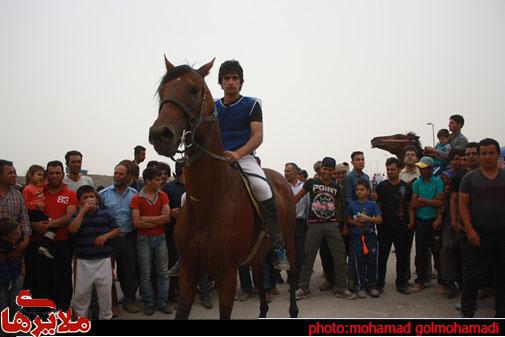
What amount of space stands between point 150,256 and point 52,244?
1537 mm

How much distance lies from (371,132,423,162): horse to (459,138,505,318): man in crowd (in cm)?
692

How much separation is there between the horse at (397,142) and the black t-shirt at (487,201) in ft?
22.7

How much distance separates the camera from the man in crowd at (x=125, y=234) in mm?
5512

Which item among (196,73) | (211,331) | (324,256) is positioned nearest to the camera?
(196,73)

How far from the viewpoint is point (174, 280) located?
20.3ft

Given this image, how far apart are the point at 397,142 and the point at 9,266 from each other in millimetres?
12077

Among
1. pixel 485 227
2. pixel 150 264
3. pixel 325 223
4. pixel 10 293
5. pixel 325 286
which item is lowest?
pixel 325 286

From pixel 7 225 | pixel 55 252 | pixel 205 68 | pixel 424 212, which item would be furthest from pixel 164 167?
pixel 424 212

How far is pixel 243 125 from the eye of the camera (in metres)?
3.77

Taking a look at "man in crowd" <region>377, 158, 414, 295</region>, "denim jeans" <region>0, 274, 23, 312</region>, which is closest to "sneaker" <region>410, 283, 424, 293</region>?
"man in crowd" <region>377, 158, 414, 295</region>

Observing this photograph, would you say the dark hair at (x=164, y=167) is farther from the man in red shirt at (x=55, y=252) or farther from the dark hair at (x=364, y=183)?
the dark hair at (x=364, y=183)

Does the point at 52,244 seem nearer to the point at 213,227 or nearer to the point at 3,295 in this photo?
the point at 3,295

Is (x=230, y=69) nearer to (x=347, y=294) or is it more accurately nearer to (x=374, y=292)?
(x=347, y=294)

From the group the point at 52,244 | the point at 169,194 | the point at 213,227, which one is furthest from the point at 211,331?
the point at 169,194
